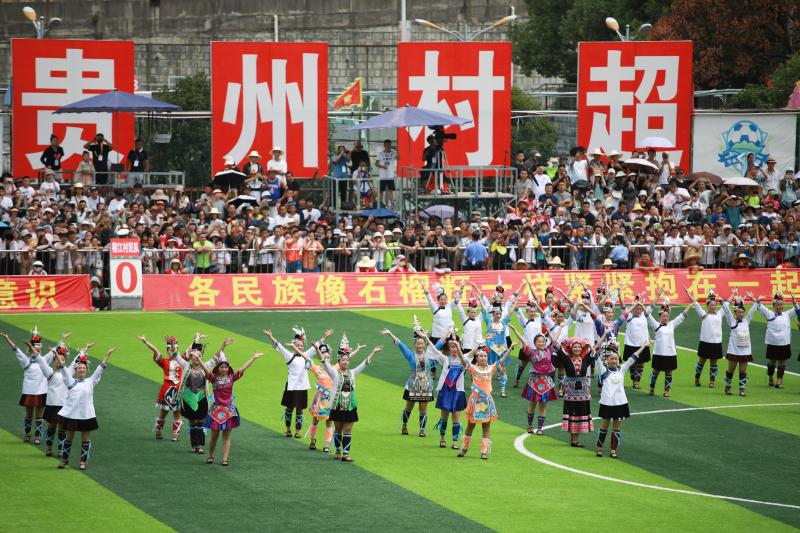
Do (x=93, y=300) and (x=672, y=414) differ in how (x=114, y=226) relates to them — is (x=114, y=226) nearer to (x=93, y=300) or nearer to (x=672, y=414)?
(x=93, y=300)

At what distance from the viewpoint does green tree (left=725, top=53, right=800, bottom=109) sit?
55.8 metres

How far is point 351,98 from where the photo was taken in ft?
191

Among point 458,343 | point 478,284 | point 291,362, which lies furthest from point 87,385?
point 478,284

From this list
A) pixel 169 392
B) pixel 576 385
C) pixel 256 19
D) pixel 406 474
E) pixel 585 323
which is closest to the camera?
pixel 406 474

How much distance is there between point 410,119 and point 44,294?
40.3ft

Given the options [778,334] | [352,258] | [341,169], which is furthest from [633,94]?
[778,334]

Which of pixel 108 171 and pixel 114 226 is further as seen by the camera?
pixel 108 171

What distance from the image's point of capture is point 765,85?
201 ft

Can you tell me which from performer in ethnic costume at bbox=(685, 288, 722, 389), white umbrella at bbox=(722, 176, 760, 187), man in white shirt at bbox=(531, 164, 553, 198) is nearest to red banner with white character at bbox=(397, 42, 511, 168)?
man in white shirt at bbox=(531, 164, 553, 198)

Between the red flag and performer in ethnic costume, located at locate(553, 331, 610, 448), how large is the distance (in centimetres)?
3369

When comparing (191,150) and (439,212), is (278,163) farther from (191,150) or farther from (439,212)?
(191,150)

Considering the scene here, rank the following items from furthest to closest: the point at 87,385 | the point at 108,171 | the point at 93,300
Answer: the point at 108,171 < the point at 93,300 < the point at 87,385

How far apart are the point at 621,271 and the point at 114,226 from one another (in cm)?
1511

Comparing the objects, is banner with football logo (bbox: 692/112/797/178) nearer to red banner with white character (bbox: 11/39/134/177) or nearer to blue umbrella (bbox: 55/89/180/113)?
blue umbrella (bbox: 55/89/180/113)
